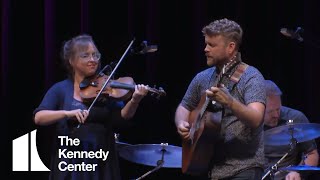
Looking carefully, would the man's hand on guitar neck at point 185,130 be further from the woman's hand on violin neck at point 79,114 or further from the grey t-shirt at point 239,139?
the woman's hand on violin neck at point 79,114

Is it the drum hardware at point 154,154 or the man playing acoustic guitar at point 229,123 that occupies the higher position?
the man playing acoustic guitar at point 229,123

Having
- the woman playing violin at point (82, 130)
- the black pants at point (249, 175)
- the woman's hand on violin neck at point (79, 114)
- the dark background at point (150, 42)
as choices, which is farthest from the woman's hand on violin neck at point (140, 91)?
the dark background at point (150, 42)

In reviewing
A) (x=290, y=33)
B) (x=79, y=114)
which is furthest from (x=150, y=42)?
(x=290, y=33)

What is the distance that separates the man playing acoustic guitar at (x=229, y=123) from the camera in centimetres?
264

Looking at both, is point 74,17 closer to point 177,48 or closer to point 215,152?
point 177,48

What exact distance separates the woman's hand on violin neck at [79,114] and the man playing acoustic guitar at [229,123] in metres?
0.72

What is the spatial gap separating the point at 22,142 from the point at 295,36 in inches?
78.4

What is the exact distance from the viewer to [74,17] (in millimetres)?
4289

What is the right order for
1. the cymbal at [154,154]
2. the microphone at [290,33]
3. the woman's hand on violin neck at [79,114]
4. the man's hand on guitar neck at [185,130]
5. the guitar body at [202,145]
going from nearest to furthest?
the guitar body at [202,145] < the man's hand on guitar neck at [185,130] < the microphone at [290,33] < the woman's hand on violin neck at [79,114] < the cymbal at [154,154]

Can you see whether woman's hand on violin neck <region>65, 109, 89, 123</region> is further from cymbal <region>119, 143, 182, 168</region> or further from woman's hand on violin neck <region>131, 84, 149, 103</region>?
cymbal <region>119, 143, 182, 168</region>

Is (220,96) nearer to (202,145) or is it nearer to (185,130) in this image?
(202,145)

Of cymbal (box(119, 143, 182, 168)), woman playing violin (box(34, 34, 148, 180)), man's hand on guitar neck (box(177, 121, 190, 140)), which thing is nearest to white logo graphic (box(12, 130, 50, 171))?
cymbal (box(119, 143, 182, 168))

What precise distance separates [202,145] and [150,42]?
5.63 feet

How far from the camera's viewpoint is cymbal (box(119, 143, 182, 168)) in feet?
12.6
